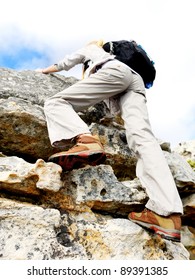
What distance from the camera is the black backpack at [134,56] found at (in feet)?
27.9

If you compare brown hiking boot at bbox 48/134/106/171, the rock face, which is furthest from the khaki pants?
the rock face

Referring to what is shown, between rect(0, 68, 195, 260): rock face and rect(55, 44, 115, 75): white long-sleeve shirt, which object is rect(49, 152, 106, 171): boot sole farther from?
rect(55, 44, 115, 75): white long-sleeve shirt

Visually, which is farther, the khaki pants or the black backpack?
the black backpack

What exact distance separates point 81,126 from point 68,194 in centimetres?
168

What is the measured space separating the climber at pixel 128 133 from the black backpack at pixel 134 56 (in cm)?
31

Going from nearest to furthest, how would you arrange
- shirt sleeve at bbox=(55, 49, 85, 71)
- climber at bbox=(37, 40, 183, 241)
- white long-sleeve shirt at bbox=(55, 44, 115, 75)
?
climber at bbox=(37, 40, 183, 241) < white long-sleeve shirt at bbox=(55, 44, 115, 75) < shirt sleeve at bbox=(55, 49, 85, 71)

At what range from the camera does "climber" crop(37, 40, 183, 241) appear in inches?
253

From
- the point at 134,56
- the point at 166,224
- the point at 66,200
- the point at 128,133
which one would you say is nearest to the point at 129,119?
the point at 128,133

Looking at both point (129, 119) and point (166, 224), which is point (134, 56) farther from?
point (166, 224)

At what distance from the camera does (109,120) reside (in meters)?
10.0

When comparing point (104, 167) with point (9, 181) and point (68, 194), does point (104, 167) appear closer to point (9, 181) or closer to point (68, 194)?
point (68, 194)

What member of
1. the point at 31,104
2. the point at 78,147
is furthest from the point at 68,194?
the point at 31,104

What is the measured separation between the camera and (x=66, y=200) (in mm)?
7488

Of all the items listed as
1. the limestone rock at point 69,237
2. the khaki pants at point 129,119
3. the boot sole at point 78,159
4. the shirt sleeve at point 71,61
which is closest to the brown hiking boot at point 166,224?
the khaki pants at point 129,119
